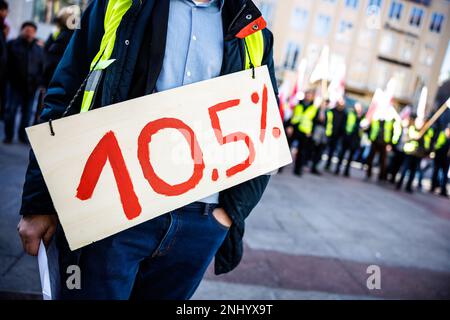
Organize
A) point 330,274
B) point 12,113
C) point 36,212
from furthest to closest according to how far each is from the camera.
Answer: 1. point 12,113
2. point 330,274
3. point 36,212

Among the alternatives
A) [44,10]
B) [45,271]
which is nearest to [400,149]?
[45,271]

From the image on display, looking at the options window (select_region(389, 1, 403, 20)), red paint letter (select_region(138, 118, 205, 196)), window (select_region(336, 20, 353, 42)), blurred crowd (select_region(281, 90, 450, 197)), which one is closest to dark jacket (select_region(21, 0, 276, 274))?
red paint letter (select_region(138, 118, 205, 196))

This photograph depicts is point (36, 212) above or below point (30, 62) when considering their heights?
above

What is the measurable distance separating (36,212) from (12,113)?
5136 mm

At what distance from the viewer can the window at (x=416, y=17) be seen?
31062 millimetres

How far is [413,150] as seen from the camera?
30.1ft

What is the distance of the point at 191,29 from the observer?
1.27 m

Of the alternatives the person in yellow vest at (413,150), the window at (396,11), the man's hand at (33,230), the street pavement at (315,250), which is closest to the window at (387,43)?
the window at (396,11)

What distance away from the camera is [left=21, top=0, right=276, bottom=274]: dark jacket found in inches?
46.4

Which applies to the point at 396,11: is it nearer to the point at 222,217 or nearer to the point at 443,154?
the point at 443,154

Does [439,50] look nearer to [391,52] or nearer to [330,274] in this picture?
[391,52]

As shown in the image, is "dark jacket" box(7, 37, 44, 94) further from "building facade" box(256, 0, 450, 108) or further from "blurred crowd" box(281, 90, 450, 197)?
"building facade" box(256, 0, 450, 108)

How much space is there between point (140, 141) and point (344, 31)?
32.1 meters
